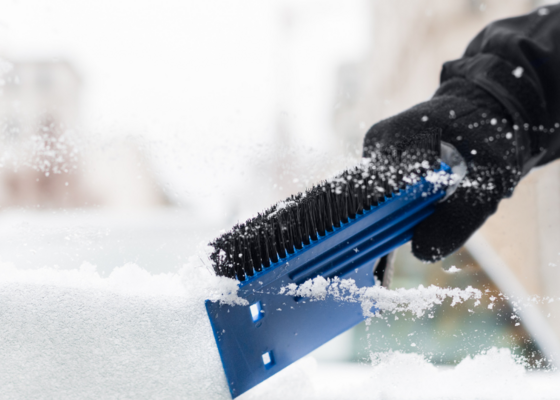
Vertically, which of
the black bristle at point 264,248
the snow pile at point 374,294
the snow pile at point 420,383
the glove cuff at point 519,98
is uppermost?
the glove cuff at point 519,98

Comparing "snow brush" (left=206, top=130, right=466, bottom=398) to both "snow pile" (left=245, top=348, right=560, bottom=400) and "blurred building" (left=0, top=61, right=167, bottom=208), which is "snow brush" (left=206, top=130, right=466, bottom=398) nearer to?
"snow pile" (left=245, top=348, right=560, bottom=400)

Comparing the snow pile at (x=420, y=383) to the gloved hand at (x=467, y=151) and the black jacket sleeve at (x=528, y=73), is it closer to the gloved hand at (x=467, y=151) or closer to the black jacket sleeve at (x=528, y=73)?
the gloved hand at (x=467, y=151)

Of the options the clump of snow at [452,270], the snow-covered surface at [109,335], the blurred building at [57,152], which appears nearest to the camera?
the snow-covered surface at [109,335]

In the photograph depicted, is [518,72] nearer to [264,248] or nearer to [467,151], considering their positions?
[467,151]

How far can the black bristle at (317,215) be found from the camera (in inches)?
15.6

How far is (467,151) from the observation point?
42 cm

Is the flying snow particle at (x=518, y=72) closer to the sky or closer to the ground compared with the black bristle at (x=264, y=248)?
closer to the sky

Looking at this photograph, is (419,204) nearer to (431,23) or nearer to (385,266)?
(385,266)

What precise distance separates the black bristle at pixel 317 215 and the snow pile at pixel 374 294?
42 mm

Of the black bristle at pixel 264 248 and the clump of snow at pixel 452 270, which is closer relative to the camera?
the black bristle at pixel 264 248

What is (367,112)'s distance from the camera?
1044 millimetres

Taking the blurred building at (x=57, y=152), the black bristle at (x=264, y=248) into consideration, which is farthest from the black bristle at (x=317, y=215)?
the blurred building at (x=57, y=152)

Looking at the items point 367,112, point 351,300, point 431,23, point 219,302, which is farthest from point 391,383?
point 431,23

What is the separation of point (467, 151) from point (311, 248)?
0.65ft
